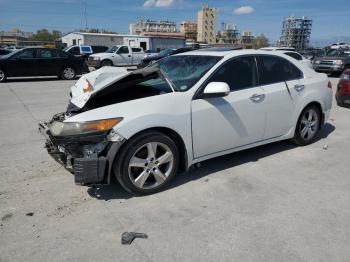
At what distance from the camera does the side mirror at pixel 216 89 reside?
13.2 ft

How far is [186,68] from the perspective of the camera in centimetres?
468

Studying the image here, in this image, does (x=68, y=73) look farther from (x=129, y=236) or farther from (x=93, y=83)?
(x=129, y=236)

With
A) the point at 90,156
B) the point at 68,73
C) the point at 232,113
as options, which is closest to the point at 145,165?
the point at 90,156

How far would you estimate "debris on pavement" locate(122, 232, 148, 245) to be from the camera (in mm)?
3041

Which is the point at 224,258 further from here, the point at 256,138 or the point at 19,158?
the point at 19,158

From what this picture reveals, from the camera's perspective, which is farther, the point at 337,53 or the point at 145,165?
the point at 337,53

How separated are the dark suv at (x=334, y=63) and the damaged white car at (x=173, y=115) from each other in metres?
15.4

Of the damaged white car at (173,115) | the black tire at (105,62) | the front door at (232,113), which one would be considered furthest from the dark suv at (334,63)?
the front door at (232,113)

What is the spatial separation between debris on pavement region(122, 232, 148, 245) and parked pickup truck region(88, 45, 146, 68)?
21.7 m

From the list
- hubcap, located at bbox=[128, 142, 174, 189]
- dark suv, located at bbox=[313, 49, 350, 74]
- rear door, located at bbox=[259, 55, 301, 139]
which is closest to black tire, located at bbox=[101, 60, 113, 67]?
dark suv, located at bbox=[313, 49, 350, 74]

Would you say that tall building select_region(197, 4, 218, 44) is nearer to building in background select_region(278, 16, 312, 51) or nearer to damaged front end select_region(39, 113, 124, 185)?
building in background select_region(278, 16, 312, 51)

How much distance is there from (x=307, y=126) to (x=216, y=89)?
2.36 meters

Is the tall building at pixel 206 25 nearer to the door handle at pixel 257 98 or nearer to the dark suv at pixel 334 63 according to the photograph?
the dark suv at pixel 334 63

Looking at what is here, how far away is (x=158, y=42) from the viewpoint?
4725 cm
